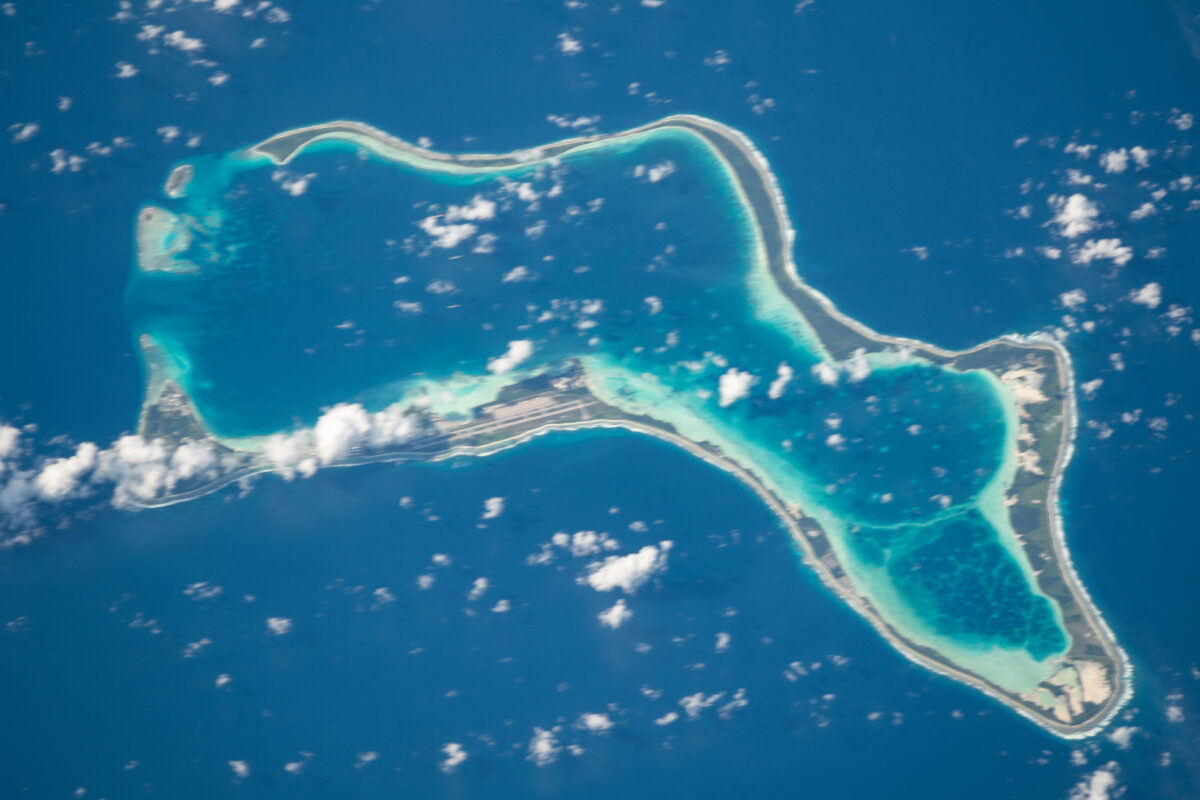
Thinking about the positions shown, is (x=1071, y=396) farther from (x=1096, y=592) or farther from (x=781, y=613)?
(x=781, y=613)

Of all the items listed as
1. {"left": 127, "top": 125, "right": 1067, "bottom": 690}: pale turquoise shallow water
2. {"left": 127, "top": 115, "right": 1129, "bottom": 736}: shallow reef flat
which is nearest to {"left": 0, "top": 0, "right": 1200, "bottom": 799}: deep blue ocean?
{"left": 127, "top": 115, "right": 1129, "bottom": 736}: shallow reef flat

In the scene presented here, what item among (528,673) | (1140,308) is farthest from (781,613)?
(1140,308)

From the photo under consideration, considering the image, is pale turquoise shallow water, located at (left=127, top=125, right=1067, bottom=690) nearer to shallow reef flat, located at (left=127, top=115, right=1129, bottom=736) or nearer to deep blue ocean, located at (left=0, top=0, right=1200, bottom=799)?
shallow reef flat, located at (left=127, top=115, right=1129, bottom=736)

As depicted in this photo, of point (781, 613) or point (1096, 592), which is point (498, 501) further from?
point (1096, 592)

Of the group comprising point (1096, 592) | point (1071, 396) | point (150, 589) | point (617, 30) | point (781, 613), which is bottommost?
point (1096, 592)

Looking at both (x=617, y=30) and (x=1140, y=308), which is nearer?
(x=1140, y=308)

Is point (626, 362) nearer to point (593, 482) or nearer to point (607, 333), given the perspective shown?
point (607, 333)

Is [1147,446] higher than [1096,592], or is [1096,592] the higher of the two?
[1147,446]

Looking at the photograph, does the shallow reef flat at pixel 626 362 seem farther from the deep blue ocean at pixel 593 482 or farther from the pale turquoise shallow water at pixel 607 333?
the deep blue ocean at pixel 593 482
